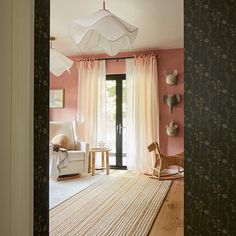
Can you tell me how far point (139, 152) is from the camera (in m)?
5.58

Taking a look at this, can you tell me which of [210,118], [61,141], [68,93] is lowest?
[61,141]

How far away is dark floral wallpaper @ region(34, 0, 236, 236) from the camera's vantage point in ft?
6.21

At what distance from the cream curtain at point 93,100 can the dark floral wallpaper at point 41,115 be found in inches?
185

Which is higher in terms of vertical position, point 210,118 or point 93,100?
point 93,100

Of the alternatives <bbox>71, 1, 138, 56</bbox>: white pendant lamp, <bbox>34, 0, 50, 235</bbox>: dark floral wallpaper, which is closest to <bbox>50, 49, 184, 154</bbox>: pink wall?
<bbox>71, 1, 138, 56</bbox>: white pendant lamp

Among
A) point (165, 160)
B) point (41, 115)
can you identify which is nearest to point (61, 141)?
point (165, 160)

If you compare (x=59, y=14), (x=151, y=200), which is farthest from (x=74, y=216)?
(x=59, y=14)

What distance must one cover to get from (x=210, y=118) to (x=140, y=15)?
2.35 metres

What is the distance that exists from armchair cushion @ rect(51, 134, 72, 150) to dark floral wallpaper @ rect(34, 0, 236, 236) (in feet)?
10.9

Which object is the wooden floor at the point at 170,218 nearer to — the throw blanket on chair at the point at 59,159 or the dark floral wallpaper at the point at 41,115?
the dark floral wallpaper at the point at 41,115

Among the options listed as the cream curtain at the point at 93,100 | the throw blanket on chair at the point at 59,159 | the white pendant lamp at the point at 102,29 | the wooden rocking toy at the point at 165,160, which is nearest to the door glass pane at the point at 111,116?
the cream curtain at the point at 93,100

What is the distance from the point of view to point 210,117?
194 cm

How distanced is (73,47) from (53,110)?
5.25ft

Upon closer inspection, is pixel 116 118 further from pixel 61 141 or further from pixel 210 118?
pixel 210 118
